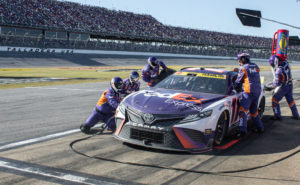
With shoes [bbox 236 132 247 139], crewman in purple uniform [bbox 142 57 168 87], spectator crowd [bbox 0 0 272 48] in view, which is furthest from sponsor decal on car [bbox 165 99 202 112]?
spectator crowd [bbox 0 0 272 48]

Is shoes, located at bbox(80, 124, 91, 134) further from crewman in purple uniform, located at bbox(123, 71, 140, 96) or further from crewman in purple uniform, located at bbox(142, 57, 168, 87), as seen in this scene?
crewman in purple uniform, located at bbox(142, 57, 168, 87)

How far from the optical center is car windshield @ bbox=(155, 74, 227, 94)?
Answer: 6.14 meters

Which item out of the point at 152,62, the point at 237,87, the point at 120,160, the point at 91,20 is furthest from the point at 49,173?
the point at 91,20

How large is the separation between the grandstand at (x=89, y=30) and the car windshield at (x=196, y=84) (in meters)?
35.0

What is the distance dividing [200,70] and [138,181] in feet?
11.3

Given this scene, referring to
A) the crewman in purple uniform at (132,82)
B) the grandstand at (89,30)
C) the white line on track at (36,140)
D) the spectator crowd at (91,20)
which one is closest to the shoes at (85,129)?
the white line on track at (36,140)

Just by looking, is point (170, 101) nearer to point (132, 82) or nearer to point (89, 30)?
point (132, 82)

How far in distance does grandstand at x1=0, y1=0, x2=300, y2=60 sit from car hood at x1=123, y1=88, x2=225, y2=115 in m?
35.6

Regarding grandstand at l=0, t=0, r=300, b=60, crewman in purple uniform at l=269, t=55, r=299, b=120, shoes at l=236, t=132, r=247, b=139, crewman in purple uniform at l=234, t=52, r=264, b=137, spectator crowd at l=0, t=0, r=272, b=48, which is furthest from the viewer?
spectator crowd at l=0, t=0, r=272, b=48

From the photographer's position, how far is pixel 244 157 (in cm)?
500

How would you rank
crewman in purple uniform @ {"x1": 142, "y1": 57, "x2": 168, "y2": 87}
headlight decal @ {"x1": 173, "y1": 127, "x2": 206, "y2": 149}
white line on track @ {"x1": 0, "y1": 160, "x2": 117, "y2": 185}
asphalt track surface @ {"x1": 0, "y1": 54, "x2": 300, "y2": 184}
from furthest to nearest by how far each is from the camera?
crewman in purple uniform @ {"x1": 142, "y1": 57, "x2": 168, "y2": 87} → headlight decal @ {"x1": 173, "y1": 127, "x2": 206, "y2": 149} → asphalt track surface @ {"x1": 0, "y1": 54, "x2": 300, "y2": 184} → white line on track @ {"x1": 0, "y1": 160, "x2": 117, "y2": 185}

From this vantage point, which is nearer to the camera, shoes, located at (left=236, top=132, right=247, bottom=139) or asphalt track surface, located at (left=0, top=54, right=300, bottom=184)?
asphalt track surface, located at (left=0, top=54, right=300, bottom=184)

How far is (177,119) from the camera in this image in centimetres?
489

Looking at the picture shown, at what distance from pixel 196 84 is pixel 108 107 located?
173 cm
